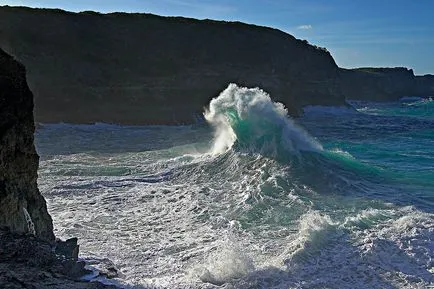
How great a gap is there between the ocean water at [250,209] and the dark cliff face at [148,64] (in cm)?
1518

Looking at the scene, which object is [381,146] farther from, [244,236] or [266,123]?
[244,236]

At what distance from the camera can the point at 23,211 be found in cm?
683

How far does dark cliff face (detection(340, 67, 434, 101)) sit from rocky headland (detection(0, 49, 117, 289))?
71295 mm

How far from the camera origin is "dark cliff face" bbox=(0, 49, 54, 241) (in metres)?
6.54

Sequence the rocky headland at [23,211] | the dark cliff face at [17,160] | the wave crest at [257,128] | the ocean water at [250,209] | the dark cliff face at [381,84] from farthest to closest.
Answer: the dark cliff face at [381,84] → the wave crest at [257,128] → the ocean water at [250,209] → the dark cliff face at [17,160] → the rocky headland at [23,211]

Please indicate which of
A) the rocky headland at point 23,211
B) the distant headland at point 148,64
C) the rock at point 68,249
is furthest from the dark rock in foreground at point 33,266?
the distant headland at point 148,64

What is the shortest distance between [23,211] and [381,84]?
86.7m

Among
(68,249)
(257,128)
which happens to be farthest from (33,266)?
(257,128)

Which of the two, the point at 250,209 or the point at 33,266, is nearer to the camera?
the point at 33,266

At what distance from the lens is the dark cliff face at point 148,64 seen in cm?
3456

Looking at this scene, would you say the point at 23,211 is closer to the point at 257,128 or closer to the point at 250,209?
the point at 250,209

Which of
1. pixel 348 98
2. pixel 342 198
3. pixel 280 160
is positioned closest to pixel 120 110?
pixel 280 160

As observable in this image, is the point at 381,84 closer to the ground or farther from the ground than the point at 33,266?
farther from the ground

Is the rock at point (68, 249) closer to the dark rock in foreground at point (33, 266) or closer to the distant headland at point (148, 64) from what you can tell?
the dark rock in foreground at point (33, 266)
